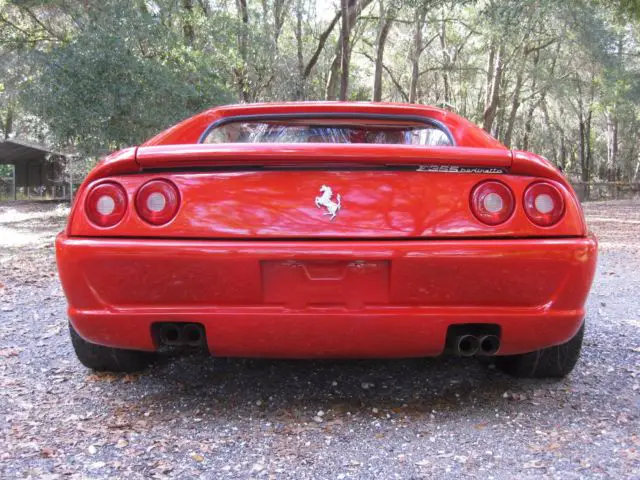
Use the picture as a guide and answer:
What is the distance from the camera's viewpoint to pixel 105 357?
9.48 feet

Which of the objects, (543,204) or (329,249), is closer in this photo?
(329,249)

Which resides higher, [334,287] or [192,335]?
[334,287]

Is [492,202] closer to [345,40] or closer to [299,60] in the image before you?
[345,40]

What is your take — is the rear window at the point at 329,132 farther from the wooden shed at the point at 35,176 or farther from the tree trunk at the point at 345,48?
the wooden shed at the point at 35,176

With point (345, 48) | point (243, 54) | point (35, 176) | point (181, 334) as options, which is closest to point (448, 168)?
point (181, 334)

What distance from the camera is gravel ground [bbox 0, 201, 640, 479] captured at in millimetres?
2043

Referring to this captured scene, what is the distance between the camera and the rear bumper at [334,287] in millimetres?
2213

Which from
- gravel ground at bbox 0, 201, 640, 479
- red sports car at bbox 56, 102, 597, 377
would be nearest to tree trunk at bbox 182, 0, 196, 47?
gravel ground at bbox 0, 201, 640, 479

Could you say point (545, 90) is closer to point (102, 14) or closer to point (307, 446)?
point (102, 14)

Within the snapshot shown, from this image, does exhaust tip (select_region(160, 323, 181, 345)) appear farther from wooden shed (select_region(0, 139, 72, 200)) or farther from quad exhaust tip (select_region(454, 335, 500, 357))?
wooden shed (select_region(0, 139, 72, 200))

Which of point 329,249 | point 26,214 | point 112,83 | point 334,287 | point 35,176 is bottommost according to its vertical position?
point 26,214

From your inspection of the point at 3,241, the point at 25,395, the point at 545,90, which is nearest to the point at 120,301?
the point at 25,395

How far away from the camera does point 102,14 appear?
11.8 meters

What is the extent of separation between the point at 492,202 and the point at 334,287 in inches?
28.0
